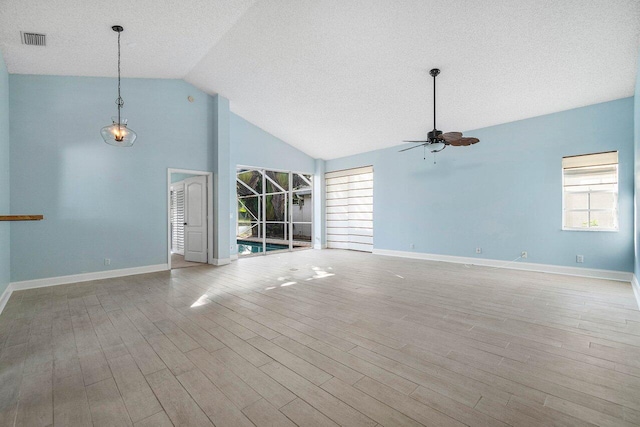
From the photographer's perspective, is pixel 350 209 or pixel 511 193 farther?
pixel 350 209

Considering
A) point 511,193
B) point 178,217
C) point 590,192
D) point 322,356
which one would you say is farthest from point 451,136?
point 178,217

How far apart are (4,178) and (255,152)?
186 inches

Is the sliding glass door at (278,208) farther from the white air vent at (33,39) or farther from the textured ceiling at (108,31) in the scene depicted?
the white air vent at (33,39)

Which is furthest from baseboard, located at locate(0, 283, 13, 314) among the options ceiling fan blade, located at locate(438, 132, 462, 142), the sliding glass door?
ceiling fan blade, located at locate(438, 132, 462, 142)

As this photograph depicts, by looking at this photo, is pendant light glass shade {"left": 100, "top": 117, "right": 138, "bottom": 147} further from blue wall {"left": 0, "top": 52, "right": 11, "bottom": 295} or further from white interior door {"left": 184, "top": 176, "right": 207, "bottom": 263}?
white interior door {"left": 184, "top": 176, "right": 207, "bottom": 263}

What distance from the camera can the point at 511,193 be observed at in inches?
229

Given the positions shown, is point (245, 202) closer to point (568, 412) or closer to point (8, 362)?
point (8, 362)

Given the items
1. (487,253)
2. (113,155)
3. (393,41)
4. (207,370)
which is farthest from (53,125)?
(487,253)

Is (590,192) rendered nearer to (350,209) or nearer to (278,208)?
(350,209)

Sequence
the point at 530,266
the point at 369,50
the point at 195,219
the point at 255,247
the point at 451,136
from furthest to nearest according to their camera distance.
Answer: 1. the point at 255,247
2. the point at 195,219
3. the point at 530,266
4. the point at 369,50
5. the point at 451,136

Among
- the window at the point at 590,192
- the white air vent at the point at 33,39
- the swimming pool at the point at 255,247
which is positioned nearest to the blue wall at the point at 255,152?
the swimming pool at the point at 255,247

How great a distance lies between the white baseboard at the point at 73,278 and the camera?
4223 mm

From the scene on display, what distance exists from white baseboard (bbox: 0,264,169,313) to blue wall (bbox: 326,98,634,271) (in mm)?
5740

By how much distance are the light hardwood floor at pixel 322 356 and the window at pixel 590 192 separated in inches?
53.0
